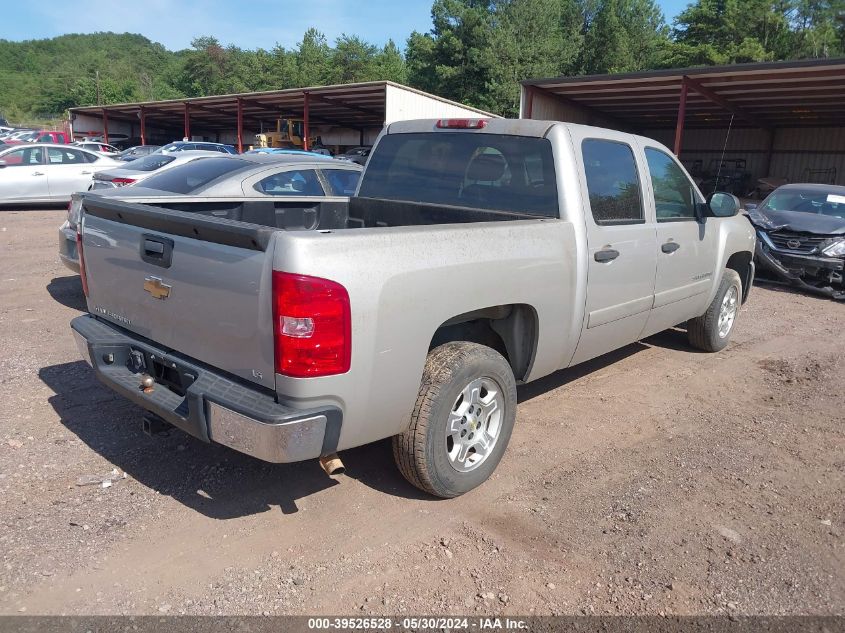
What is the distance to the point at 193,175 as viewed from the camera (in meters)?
7.54

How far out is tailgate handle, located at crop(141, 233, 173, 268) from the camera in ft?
10.3

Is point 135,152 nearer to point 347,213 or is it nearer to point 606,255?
point 347,213

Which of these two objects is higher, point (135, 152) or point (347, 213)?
point (135, 152)

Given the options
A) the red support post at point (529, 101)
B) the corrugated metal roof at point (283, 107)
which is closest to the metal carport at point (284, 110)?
the corrugated metal roof at point (283, 107)

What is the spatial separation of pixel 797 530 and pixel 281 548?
2634 mm

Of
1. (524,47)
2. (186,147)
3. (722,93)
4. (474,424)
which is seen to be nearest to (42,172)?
(186,147)

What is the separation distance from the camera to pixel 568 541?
3.25 metres

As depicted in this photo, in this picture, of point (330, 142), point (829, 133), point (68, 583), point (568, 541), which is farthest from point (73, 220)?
point (330, 142)

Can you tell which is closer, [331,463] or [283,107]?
[331,463]

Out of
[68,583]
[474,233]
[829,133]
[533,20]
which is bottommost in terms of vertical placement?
[68,583]

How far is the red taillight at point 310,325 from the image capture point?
2.65 metres

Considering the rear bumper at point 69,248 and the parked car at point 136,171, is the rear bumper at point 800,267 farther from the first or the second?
the rear bumper at point 69,248

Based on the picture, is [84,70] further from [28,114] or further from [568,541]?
[568,541]

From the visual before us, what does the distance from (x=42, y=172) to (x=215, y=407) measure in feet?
47.1
